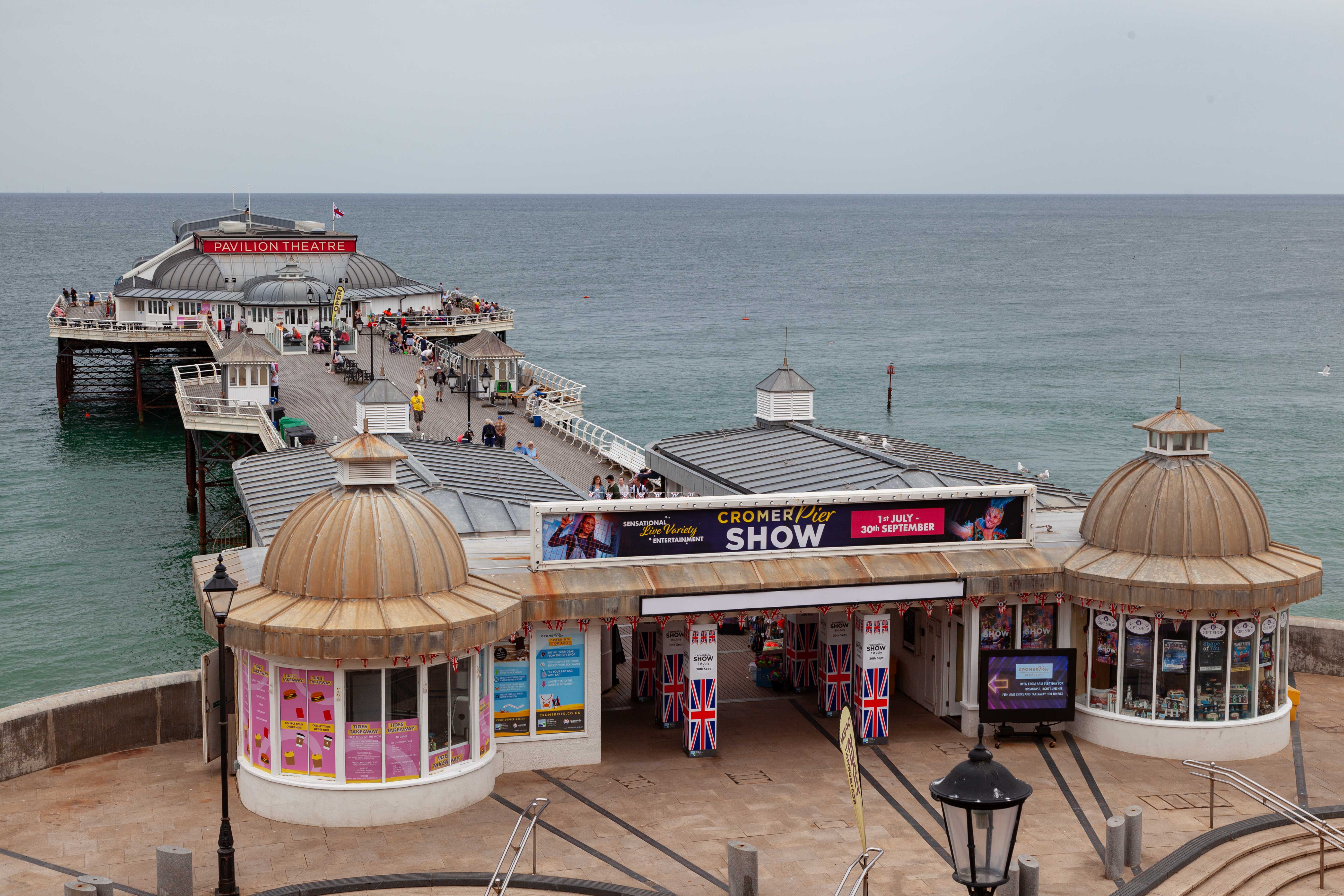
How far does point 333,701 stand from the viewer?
20.5m

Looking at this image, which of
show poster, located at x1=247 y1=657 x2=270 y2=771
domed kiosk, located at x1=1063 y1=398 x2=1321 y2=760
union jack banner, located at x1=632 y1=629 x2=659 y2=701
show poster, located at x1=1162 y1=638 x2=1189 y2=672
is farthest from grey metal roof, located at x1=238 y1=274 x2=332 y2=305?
show poster, located at x1=1162 y1=638 x2=1189 y2=672

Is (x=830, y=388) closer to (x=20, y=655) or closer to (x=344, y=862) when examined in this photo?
(x=20, y=655)

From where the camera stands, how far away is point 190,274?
80250 millimetres

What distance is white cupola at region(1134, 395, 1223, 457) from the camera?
2419 centimetres

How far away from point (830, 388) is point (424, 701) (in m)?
74.1

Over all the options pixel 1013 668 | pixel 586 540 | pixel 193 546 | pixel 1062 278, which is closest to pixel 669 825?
pixel 586 540

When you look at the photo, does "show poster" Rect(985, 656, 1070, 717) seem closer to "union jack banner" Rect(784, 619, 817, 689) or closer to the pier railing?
"union jack banner" Rect(784, 619, 817, 689)

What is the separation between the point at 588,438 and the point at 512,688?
25.6 m

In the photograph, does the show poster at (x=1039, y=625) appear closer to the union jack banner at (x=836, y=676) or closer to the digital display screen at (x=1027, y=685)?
the digital display screen at (x=1027, y=685)

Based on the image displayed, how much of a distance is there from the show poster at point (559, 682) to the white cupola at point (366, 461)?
3.43 metres

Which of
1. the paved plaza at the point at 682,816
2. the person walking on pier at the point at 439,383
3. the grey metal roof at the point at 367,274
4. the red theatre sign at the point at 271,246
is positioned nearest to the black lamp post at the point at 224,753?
the paved plaza at the point at 682,816

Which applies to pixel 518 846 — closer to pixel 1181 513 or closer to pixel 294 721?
pixel 294 721

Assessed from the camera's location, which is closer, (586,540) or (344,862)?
(344,862)

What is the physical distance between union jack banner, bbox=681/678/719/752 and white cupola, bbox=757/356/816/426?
34.1 feet
